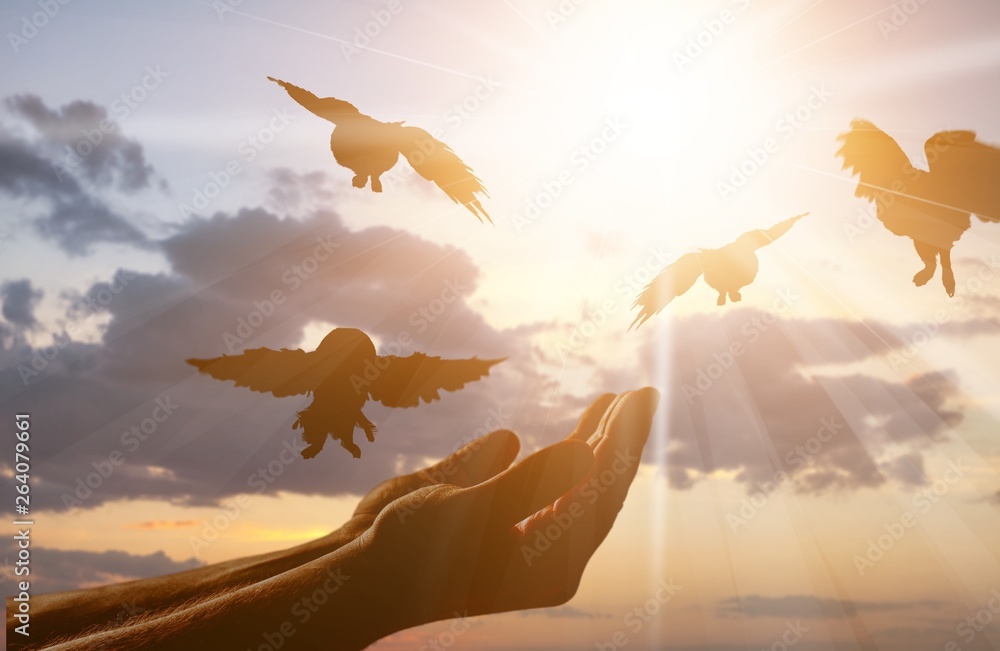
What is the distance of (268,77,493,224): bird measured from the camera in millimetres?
9055

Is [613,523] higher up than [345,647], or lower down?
higher up

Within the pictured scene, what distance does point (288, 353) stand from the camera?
8867mm

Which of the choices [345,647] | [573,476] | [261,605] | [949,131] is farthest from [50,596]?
[949,131]

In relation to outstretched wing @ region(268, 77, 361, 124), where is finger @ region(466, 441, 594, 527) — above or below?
below

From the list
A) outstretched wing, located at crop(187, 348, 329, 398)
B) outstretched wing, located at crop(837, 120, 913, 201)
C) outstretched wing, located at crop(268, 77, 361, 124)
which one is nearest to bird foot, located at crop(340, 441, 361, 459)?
outstretched wing, located at crop(187, 348, 329, 398)

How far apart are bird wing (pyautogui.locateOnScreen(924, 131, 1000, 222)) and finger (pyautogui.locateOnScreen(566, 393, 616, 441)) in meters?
6.45

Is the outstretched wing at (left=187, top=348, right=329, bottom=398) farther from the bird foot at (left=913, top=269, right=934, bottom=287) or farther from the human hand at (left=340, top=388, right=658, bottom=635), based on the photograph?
the bird foot at (left=913, top=269, right=934, bottom=287)

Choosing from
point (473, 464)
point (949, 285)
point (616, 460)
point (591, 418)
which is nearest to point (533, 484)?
point (616, 460)

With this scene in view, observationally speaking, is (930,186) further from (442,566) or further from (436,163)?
(442,566)

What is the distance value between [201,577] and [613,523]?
4053mm

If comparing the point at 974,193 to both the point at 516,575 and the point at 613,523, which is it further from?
the point at 516,575

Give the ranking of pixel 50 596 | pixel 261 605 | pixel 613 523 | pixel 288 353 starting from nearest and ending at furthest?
pixel 261 605
pixel 613 523
pixel 50 596
pixel 288 353

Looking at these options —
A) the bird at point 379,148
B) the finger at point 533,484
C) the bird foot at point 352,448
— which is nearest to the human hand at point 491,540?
the finger at point 533,484

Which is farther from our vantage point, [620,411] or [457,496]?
[620,411]
